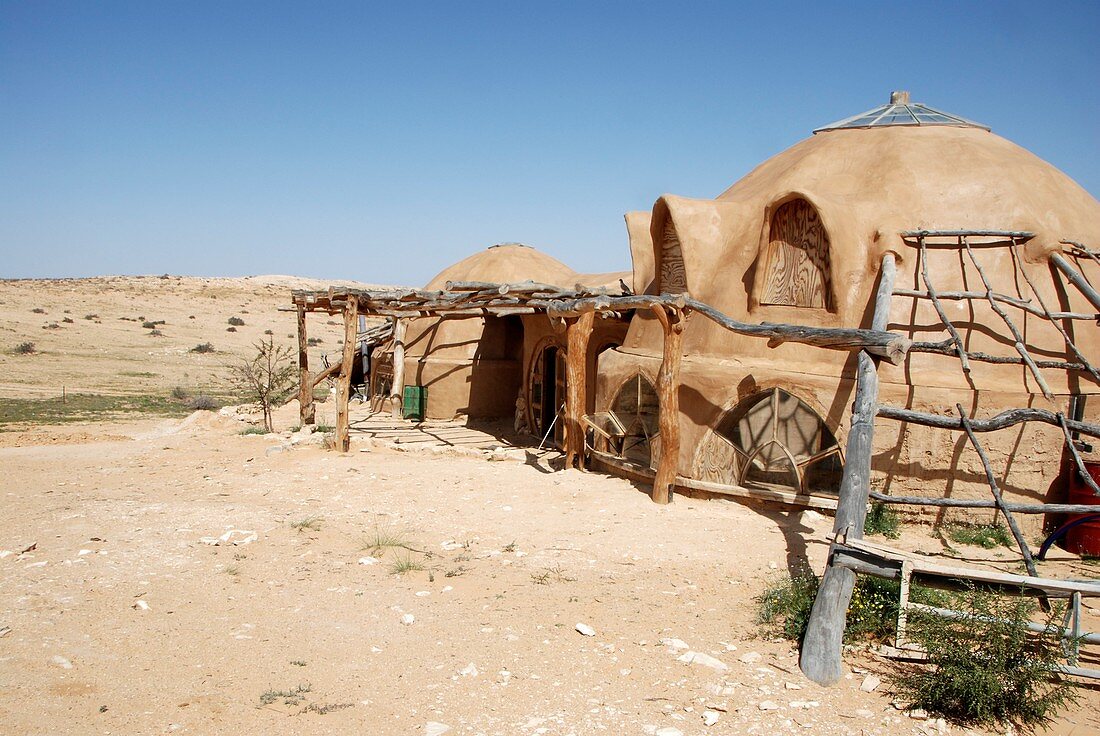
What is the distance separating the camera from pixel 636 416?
1248 centimetres

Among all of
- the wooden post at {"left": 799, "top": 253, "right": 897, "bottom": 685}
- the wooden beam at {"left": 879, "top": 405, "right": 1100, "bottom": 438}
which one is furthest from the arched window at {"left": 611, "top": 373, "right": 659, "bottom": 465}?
the wooden beam at {"left": 879, "top": 405, "right": 1100, "bottom": 438}

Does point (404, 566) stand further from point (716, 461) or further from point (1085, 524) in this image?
point (1085, 524)

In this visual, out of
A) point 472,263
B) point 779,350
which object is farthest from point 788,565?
point 472,263

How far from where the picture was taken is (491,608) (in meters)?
7.16

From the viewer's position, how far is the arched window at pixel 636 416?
12281 mm

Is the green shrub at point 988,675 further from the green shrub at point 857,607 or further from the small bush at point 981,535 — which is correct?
Answer: the small bush at point 981,535

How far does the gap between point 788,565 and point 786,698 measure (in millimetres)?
2920

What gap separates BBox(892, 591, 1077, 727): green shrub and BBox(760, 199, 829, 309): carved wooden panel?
17.7ft

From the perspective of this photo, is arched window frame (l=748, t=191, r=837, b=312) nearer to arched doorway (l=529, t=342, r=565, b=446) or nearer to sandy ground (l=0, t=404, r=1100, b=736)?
sandy ground (l=0, t=404, r=1100, b=736)

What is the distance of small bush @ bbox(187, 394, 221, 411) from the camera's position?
21.6 m

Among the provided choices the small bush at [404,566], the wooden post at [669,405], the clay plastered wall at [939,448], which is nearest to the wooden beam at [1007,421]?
the clay plastered wall at [939,448]

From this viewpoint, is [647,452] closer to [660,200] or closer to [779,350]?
[779,350]

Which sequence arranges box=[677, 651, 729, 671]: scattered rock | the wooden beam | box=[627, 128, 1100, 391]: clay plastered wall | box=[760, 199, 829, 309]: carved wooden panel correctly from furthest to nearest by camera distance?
box=[760, 199, 829, 309]: carved wooden panel, box=[627, 128, 1100, 391]: clay plastered wall, the wooden beam, box=[677, 651, 729, 671]: scattered rock

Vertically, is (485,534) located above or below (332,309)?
below
